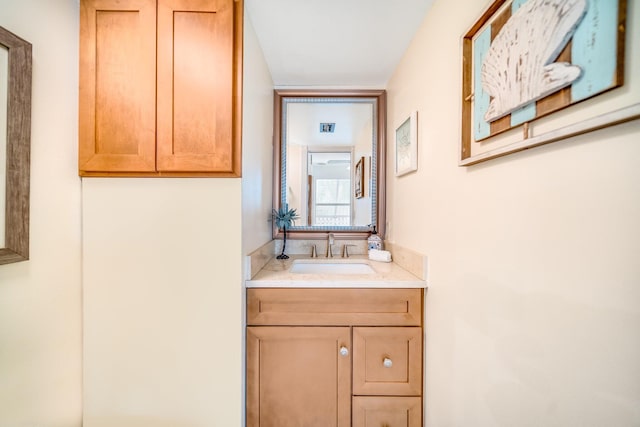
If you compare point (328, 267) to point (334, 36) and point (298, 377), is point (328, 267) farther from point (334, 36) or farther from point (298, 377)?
point (334, 36)

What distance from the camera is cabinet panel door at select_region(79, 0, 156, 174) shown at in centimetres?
108

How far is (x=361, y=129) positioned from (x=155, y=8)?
1.38 meters

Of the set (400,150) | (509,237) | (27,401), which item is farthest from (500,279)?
(27,401)

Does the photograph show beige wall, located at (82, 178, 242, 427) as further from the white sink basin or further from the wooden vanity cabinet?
the white sink basin

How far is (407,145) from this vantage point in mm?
1453

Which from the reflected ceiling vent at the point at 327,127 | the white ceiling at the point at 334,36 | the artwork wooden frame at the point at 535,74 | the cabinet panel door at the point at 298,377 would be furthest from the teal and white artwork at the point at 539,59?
the reflected ceiling vent at the point at 327,127

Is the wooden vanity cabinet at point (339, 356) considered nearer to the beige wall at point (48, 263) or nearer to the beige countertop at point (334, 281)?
the beige countertop at point (334, 281)

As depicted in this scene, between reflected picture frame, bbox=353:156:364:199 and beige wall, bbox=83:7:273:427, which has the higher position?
reflected picture frame, bbox=353:156:364:199

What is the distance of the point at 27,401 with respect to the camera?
958mm

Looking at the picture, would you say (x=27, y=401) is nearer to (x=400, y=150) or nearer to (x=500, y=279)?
(x=500, y=279)

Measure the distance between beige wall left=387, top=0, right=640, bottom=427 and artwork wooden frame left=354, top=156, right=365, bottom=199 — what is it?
2.43 feet

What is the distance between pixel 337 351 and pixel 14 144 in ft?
4.95

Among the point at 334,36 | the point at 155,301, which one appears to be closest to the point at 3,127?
the point at 155,301

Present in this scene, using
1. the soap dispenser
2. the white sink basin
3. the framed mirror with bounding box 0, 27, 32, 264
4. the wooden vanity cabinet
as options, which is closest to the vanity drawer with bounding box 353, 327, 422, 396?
the wooden vanity cabinet
